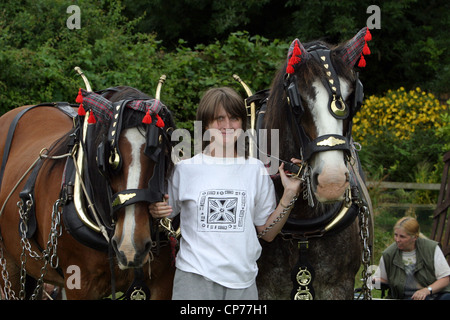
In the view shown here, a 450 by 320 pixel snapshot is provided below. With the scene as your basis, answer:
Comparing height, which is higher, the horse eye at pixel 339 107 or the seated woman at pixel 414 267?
the horse eye at pixel 339 107

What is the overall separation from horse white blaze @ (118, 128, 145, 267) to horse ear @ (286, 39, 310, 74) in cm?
75

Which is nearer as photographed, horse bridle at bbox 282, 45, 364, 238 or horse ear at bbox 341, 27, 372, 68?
horse bridle at bbox 282, 45, 364, 238

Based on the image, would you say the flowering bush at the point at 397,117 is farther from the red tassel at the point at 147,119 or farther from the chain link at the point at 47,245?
the red tassel at the point at 147,119

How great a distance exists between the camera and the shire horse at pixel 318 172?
2.70m

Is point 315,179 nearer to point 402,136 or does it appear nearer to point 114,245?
point 114,245

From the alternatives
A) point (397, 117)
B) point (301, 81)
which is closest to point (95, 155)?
point (301, 81)

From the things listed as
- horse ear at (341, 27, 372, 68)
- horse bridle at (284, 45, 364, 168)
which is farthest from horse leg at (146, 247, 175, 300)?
horse ear at (341, 27, 372, 68)

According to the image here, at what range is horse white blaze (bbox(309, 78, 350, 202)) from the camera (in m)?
2.60

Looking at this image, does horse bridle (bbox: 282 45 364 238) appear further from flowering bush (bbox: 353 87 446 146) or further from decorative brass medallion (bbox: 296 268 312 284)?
flowering bush (bbox: 353 87 446 146)

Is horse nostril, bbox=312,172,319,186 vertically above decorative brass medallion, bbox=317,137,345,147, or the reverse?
decorative brass medallion, bbox=317,137,345,147

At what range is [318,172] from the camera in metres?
2.65

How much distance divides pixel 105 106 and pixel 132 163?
0.38 m

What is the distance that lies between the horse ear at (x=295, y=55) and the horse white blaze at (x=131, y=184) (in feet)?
2.47

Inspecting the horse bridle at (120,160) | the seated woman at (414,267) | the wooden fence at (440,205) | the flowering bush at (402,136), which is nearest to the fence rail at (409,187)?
the wooden fence at (440,205)
